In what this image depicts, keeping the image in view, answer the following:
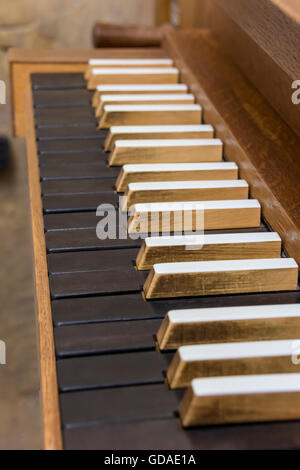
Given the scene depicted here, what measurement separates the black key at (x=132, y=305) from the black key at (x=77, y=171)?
461 mm

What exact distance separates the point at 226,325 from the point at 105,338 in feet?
0.65

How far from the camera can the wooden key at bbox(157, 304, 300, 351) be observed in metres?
1.01

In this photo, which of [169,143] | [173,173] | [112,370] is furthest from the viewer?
[169,143]

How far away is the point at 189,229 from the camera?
1.30 m

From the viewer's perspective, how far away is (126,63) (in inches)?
80.0

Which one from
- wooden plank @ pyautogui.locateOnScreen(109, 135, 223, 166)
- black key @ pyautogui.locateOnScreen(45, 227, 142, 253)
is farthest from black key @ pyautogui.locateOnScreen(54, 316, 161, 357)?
wooden plank @ pyautogui.locateOnScreen(109, 135, 223, 166)

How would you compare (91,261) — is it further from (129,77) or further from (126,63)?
(126,63)

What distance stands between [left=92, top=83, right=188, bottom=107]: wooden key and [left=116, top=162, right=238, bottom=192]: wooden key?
44cm

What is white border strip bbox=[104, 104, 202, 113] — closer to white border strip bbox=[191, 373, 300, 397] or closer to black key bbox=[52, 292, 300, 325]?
black key bbox=[52, 292, 300, 325]

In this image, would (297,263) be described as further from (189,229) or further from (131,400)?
(131,400)

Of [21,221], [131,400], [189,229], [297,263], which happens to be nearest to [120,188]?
[189,229]

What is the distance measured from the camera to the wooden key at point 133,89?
1.84 meters

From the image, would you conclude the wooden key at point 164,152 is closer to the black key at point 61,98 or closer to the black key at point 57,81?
the black key at point 61,98
